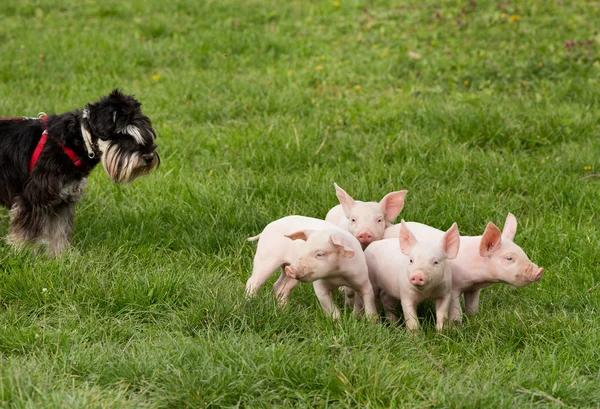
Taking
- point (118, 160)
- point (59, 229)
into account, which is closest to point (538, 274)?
point (118, 160)

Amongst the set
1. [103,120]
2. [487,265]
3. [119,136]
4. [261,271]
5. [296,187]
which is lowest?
[296,187]

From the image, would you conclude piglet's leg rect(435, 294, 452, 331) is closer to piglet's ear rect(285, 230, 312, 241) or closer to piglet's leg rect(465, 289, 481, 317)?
piglet's leg rect(465, 289, 481, 317)

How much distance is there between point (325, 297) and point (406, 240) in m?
0.57

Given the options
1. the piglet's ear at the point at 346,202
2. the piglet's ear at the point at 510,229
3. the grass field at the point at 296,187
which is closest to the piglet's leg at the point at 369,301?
the grass field at the point at 296,187

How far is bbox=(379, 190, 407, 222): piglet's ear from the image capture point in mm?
4570

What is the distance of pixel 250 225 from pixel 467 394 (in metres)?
2.46

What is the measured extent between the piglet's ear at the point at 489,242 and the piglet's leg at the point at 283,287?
3.37 ft

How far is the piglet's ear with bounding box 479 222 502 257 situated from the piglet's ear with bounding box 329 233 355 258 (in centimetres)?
69

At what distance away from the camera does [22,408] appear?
3143mm

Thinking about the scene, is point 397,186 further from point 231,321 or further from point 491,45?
point 491,45

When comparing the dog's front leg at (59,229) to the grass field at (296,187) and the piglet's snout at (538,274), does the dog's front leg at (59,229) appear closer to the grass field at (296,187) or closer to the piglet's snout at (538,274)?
the grass field at (296,187)

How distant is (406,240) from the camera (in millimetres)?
3973

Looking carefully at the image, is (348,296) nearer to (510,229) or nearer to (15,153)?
(510,229)

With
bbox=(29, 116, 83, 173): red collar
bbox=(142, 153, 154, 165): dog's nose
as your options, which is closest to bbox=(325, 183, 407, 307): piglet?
bbox=(142, 153, 154, 165): dog's nose
